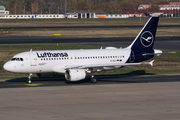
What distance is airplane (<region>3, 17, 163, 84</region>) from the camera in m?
40.8

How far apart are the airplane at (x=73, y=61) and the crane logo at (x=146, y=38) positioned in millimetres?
1238

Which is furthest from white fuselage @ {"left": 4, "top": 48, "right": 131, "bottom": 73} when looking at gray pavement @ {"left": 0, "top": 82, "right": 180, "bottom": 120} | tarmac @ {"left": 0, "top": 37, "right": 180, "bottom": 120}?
gray pavement @ {"left": 0, "top": 82, "right": 180, "bottom": 120}

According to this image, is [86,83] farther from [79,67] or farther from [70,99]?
[70,99]

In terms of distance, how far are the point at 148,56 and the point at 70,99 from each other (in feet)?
58.6

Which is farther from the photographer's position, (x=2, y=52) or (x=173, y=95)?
(x=2, y=52)

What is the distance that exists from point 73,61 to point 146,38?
11.9m

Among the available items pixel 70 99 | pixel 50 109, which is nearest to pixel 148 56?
pixel 70 99

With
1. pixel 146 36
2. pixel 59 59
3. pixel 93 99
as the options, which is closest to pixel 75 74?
pixel 59 59

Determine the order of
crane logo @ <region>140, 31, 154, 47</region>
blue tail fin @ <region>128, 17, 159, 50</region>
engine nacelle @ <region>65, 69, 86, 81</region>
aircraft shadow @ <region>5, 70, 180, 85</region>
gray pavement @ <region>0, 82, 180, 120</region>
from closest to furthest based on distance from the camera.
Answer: gray pavement @ <region>0, 82, 180, 120</region>
engine nacelle @ <region>65, 69, 86, 81</region>
aircraft shadow @ <region>5, 70, 180, 85</region>
blue tail fin @ <region>128, 17, 159, 50</region>
crane logo @ <region>140, 31, 154, 47</region>

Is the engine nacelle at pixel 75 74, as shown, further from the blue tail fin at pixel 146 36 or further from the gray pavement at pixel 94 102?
the blue tail fin at pixel 146 36

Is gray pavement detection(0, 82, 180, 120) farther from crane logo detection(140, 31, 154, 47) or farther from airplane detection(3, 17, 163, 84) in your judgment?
crane logo detection(140, 31, 154, 47)

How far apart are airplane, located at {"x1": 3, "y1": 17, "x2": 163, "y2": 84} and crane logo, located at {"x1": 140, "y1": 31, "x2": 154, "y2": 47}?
1.24 meters

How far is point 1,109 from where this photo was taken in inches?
1124

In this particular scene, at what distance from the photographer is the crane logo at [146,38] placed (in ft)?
157
